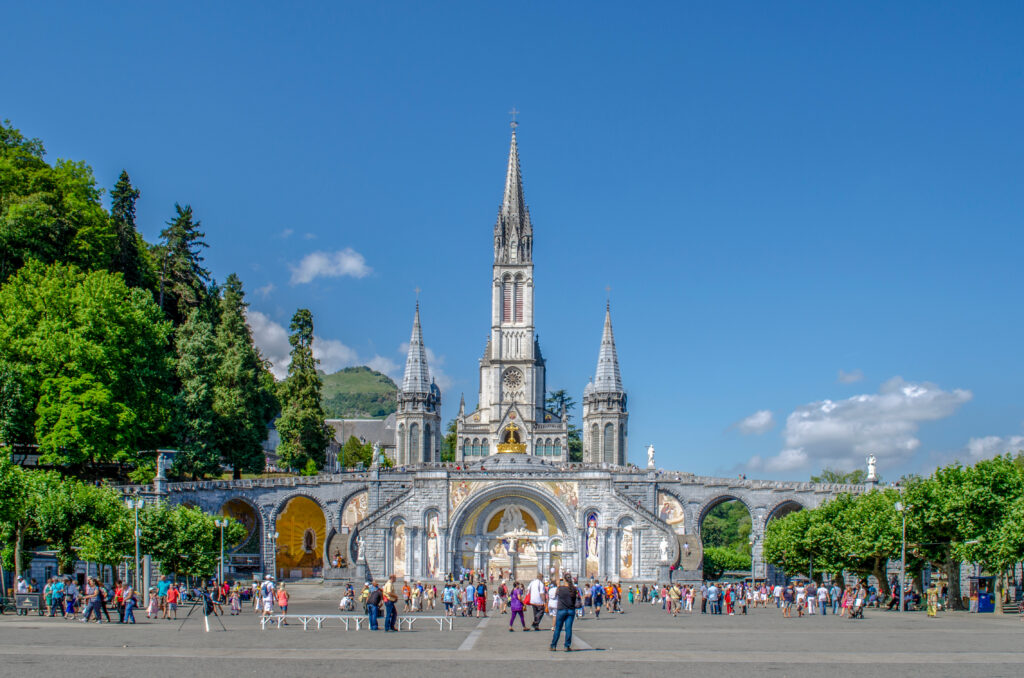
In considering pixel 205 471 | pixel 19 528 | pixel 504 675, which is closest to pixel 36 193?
pixel 205 471

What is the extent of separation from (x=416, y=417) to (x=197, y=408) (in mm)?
34339

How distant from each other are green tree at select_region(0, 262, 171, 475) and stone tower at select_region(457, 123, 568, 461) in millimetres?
46069

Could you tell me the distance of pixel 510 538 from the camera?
61.6 metres

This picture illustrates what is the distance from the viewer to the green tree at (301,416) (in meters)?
68.6

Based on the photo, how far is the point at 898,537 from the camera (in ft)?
→ 131

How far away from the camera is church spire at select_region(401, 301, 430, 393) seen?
92.0 m

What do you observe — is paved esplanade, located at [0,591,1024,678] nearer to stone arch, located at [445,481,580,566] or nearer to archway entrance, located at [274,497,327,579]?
stone arch, located at [445,481,580,566]

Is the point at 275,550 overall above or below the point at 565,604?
below

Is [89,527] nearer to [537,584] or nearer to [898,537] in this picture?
[537,584]

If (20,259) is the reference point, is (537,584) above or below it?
below

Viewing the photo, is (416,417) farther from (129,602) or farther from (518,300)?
(129,602)

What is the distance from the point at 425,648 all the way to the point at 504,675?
5.17 m

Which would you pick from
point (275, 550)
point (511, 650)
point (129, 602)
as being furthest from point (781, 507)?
point (511, 650)

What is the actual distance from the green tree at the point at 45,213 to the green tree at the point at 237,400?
824cm
